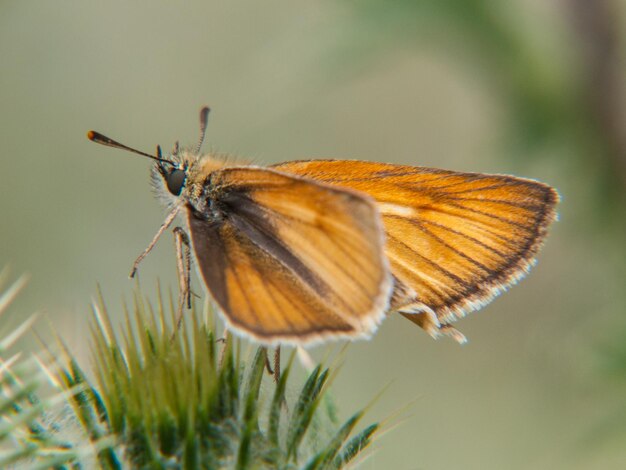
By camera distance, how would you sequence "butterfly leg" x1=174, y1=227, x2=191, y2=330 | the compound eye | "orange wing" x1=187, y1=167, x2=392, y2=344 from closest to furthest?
1. "orange wing" x1=187, y1=167, x2=392, y2=344
2. "butterfly leg" x1=174, y1=227, x2=191, y2=330
3. the compound eye

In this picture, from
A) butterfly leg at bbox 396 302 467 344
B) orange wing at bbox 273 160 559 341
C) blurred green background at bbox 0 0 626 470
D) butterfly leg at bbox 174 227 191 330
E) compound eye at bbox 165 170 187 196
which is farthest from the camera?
blurred green background at bbox 0 0 626 470

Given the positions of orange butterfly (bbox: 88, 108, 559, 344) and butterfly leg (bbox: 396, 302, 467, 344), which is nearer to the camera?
orange butterfly (bbox: 88, 108, 559, 344)

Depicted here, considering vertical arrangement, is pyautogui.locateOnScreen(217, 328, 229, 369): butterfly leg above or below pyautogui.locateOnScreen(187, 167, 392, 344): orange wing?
below

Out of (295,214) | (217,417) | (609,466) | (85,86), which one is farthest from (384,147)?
(217,417)

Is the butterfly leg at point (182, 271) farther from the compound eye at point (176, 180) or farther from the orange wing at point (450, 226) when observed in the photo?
the orange wing at point (450, 226)

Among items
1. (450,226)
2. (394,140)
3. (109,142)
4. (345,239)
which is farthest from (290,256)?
(394,140)

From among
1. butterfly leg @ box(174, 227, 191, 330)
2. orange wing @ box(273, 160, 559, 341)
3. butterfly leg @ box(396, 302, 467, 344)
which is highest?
butterfly leg @ box(174, 227, 191, 330)

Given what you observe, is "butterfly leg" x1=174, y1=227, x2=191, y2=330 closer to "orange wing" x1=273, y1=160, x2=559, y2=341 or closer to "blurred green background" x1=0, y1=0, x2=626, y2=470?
"blurred green background" x1=0, y1=0, x2=626, y2=470

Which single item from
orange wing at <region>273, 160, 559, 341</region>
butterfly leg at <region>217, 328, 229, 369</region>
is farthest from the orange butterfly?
butterfly leg at <region>217, 328, 229, 369</region>
